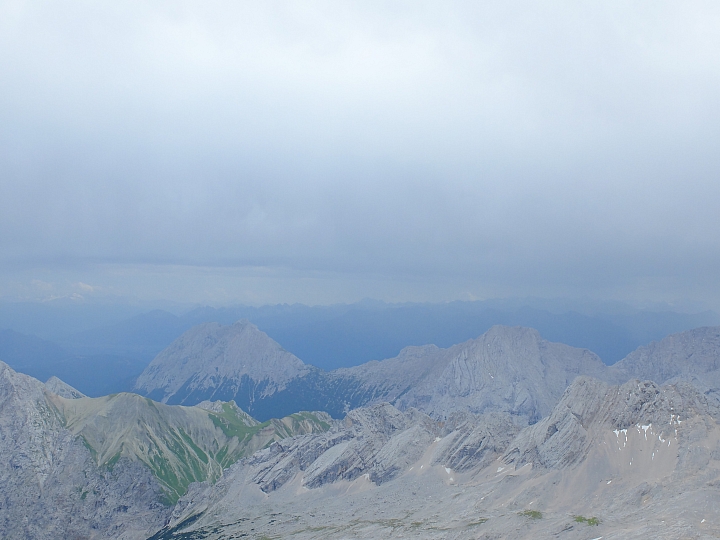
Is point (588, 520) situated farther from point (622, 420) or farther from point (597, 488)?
point (622, 420)

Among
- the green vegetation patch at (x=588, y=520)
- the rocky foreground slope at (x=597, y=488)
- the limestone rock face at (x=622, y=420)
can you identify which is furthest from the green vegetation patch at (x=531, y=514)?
the limestone rock face at (x=622, y=420)

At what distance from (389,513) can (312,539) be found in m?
28.4

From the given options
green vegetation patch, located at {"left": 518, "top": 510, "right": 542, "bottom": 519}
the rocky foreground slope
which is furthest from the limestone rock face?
green vegetation patch, located at {"left": 518, "top": 510, "right": 542, "bottom": 519}

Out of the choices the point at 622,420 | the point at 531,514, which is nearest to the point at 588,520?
the point at 531,514

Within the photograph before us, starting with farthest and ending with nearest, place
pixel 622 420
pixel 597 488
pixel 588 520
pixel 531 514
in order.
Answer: pixel 622 420, pixel 597 488, pixel 531 514, pixel 588 520

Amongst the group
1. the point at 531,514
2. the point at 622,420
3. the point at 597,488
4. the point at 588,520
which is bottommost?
the point at 531,514

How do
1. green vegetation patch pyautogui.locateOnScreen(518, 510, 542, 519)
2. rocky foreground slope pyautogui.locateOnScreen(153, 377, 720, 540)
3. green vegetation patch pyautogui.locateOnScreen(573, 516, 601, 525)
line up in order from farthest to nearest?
green vegetation patch pyautogui.locateOnScreen(518, 510, 542, 519), green vegetation patch pyautogui.locateOnScreen(573, 516, 601, 525), rocky foreground slope pyautogui.locateOnScreen(153, 377, 720, 540)

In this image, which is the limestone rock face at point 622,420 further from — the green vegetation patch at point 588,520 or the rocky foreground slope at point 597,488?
the green vegetation patch at point 588,520

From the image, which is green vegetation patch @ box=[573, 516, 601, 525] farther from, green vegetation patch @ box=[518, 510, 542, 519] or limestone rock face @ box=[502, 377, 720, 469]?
limestone rock face @ box=[502, 377, 720, 469]

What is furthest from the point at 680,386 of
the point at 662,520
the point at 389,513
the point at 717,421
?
the point at 389,513

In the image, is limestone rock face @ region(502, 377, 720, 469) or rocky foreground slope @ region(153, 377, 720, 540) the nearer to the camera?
rocky foreground slope @ region(153, 377, 720, 540)

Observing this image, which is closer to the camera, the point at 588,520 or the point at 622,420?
the point at 588,520

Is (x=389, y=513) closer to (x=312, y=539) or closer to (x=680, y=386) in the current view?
(x=312, y=539)

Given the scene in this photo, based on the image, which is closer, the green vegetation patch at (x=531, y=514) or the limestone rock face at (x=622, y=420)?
the green vegetation patch at (x=531, y=514)
